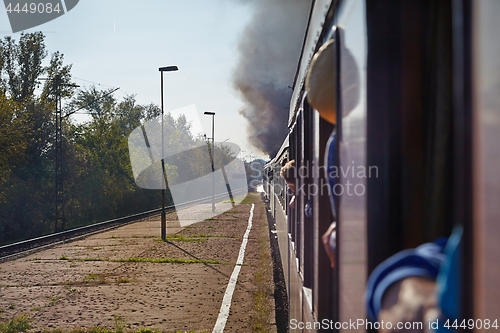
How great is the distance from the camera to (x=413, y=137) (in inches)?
46.1

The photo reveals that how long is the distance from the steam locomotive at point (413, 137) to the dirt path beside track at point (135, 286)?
642cm

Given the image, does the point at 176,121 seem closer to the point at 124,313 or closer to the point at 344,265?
the point at 124,313

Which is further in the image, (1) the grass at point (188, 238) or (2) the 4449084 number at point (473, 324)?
(1) the grass at point (188, 238)

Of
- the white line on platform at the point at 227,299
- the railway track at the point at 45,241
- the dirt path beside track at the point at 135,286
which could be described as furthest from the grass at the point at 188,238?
the railway track at the point at 45,241

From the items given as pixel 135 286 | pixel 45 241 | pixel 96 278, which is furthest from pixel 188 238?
pixel 135 286

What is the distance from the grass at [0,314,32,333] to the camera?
728cm

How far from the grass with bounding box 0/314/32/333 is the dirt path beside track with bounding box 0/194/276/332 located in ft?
0.45

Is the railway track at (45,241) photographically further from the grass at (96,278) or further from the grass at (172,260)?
the grass at (96,278)

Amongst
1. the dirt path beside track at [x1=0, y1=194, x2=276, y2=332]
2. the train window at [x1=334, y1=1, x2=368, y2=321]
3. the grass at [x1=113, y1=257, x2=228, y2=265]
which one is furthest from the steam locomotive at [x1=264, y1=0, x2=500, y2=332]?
the grass at [x1=113, y1=257, x2=228, y2=265]

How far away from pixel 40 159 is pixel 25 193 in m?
2.80

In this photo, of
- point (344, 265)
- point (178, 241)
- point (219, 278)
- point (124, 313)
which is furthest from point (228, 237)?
point (344, 265)

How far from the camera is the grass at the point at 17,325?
728 cm

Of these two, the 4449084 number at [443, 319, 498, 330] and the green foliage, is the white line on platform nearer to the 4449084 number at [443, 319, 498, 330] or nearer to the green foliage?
the 4449084 number at [443, 319, 498, 330]

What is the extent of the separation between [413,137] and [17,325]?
760cm
